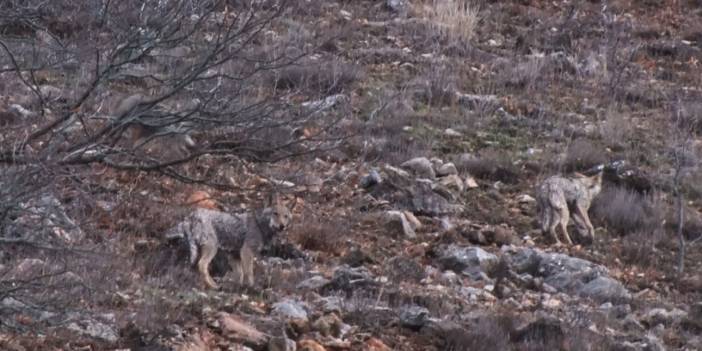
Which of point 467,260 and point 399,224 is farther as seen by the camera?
point 399,224

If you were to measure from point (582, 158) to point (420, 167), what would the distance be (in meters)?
1.94

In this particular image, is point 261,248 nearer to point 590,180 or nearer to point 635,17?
point 590,180

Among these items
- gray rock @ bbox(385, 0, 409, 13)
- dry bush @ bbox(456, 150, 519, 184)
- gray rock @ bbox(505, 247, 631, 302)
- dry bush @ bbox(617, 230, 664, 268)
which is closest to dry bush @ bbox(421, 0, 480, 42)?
gray rock @ bbox(385, 0, 409, 13)

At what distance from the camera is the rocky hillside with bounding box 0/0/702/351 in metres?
6.51

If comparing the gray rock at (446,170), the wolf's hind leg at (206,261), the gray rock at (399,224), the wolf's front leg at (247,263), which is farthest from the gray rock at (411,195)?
the wolf's hind leg at (206,261)

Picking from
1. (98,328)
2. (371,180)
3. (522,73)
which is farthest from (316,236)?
(522,73)

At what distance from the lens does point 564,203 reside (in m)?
11.6

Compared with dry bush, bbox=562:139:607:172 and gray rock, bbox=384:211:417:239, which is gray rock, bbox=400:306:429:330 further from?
dry bush, bbox=562:139:607:172

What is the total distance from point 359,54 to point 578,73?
2.99 m

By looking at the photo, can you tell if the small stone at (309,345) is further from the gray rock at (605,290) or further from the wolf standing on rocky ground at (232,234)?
the gray rock at (605,290)

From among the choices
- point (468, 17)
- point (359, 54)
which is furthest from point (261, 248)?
point (468, 17)

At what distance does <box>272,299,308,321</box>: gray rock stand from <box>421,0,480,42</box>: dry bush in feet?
36.1

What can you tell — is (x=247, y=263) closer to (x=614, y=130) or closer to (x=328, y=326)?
(x=328, y=326)

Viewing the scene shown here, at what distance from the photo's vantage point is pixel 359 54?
17453mm
